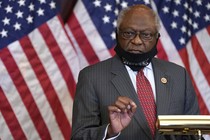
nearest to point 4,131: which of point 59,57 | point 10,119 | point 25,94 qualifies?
point 10,119

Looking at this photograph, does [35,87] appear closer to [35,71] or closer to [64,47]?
[35,71]

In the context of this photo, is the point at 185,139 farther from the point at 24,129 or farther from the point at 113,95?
the point at 24,129

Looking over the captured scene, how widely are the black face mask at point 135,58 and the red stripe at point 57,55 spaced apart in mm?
720

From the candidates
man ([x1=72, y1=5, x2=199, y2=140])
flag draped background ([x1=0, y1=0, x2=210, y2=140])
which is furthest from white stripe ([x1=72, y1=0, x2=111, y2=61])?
man ([x1=72, y1=5, x2=199, y2=140])

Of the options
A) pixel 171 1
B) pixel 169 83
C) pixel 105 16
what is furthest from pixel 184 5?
pixel 169 83

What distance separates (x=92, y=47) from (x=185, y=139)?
0.93m

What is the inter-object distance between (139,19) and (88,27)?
0.79 metres

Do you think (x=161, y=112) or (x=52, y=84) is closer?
(x=161, y=112)

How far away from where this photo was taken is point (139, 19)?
1520 mm

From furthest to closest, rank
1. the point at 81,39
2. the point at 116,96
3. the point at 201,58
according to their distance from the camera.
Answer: the point at 201,58 < the point at 81,39 < the point at 116,96

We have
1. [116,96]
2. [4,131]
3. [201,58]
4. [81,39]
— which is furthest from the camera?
[201,58]

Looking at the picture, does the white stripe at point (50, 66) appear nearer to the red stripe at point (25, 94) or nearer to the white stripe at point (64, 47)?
the white stripe at point (64, 47)

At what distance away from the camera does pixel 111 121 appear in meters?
1.24

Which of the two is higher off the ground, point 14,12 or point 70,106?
point 14,12
